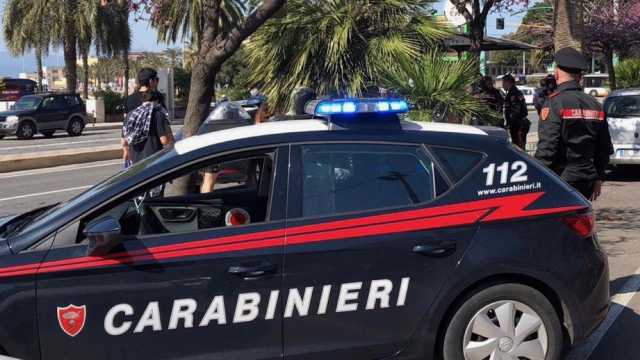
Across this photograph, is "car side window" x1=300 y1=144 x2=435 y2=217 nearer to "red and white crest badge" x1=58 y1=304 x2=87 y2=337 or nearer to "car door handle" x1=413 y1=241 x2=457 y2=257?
"car door handle" x1=413 y1=241 x2=457 y2=257

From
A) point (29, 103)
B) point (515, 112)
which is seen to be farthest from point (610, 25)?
point (29, 103)

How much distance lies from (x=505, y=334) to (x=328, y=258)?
3.35 feet

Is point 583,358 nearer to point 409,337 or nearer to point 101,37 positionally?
point 409,337

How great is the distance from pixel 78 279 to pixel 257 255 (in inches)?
32.6

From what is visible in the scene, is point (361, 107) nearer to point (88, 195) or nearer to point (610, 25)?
point (88, 195)

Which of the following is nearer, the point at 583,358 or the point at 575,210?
the point at 575,210

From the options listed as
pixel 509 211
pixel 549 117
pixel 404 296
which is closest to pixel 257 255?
pixel 404 296

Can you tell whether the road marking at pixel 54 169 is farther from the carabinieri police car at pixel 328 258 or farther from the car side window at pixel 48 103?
the carabinieri police car at pixel 328 258

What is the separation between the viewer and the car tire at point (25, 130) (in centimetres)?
2617

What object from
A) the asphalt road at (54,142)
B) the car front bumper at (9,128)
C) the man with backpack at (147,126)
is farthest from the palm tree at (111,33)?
the man with backpack at (147,126)

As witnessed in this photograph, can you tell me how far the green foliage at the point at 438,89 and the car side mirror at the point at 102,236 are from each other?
176 inches

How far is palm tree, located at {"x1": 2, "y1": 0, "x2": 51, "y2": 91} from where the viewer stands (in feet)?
116

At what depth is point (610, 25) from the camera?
31.0m

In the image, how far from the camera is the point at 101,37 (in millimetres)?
37625
